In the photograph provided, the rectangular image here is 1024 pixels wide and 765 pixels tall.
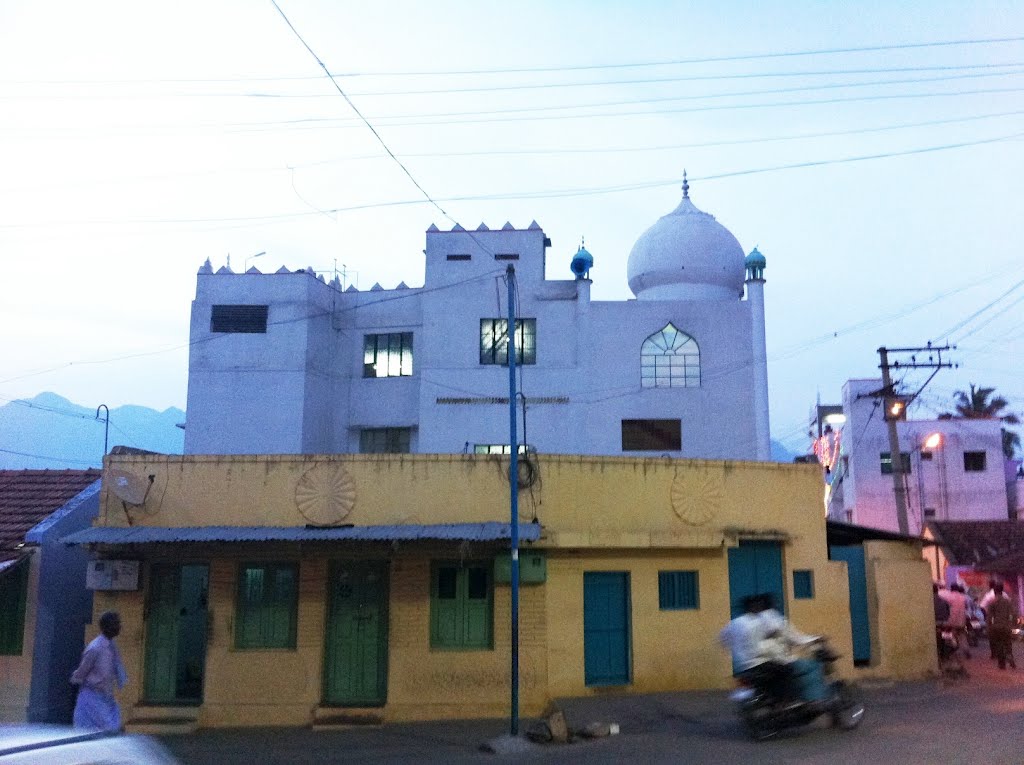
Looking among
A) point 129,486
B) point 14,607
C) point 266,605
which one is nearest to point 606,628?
point 266,605

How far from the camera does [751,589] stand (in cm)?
1505

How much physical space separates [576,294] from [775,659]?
20.0 meters

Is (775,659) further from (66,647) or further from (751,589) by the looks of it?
(66,647)

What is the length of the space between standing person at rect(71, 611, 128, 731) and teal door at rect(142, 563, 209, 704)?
449 centimetres

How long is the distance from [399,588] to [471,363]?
1593 centimetres

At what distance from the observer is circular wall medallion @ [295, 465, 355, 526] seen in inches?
547

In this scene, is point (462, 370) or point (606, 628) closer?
point (606, 628)

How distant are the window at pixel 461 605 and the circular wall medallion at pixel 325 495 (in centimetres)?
161

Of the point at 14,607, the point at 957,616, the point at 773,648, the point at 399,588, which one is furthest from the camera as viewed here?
the point at 957,616

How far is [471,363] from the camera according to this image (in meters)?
29.2

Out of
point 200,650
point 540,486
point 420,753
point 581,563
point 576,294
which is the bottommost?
point 420,753

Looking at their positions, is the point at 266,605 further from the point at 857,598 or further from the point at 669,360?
the point at 669,360

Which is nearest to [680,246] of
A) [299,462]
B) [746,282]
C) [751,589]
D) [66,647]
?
[746,282]

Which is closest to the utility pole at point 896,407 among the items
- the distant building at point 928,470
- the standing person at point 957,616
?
the standing person at point 957,616
